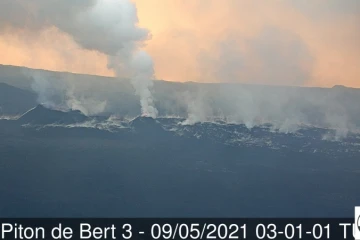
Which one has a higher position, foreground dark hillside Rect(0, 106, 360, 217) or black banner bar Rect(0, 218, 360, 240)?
foreground dark hillside Rect(0, 106, 360, 217)

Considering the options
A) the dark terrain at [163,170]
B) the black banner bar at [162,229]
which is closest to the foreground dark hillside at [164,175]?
the dark terrain at [163,170]

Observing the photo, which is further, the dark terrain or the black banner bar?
the dark terrain

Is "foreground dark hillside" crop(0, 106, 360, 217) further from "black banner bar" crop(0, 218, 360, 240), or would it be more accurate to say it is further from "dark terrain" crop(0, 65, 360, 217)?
"black banner bar" crop(0, 218, 360, 240)

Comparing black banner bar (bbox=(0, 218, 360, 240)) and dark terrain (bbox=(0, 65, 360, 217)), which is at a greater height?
dark terrain (bbox=(0, 65, 360, 217))

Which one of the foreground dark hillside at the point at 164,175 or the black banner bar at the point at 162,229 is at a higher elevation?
the foreground dark hillside at the point at 164,175

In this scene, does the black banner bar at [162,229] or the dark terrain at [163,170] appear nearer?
the black banner bar at [162,229]

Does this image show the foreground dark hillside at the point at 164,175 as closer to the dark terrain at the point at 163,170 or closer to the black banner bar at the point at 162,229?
the dark terrain at the point at 163,170

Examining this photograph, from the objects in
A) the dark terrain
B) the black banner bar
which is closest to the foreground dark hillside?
the dark terrain

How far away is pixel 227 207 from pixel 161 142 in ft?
101

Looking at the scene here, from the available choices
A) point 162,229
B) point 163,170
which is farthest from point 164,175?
point 162,229

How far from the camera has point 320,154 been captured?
6394 cm

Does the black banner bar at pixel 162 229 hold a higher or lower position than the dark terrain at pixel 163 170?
lower

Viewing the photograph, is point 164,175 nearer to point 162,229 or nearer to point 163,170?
point 163,170

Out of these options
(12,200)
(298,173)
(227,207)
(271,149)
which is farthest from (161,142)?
(12,200)
